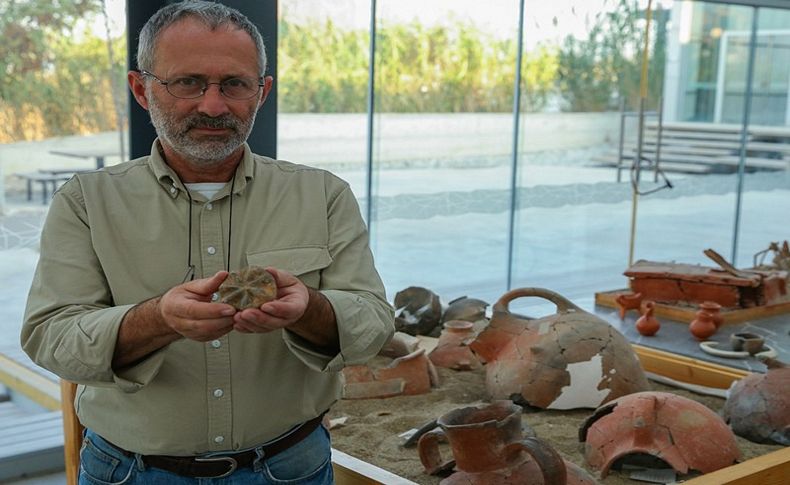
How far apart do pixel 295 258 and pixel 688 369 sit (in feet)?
8.92

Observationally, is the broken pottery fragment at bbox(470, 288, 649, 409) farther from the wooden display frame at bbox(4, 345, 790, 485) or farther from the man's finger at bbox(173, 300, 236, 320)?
the man's finger at bbox(173, 300, 236, 320)

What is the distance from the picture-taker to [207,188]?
5.90ft

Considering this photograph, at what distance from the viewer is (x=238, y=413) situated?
1738 mm

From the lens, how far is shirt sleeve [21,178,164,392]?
157cm

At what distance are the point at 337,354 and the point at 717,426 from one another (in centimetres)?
168

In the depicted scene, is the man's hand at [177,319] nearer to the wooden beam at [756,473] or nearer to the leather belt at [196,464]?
the leather belt at [196,464]

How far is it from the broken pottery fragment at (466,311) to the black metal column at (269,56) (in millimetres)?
1369

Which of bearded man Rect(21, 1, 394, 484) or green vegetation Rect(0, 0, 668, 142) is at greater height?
green vegetation Rect(0, 0, 668, 142)

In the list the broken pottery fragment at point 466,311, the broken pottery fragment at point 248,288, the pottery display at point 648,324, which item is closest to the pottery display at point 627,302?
the pottery display at point 648,324

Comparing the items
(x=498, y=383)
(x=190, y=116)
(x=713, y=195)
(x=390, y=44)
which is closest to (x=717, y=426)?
(x=498, y=383)

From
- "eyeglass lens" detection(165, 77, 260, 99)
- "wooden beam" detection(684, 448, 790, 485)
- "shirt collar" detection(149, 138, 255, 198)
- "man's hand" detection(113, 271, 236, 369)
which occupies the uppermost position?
"eyeglass lens" detection(165, 77, 260, 99)

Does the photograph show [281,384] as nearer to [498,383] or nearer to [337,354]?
[337,354]

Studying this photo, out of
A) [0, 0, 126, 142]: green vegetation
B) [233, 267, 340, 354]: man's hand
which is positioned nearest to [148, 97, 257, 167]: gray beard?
[233, 267, 340, 354]: man's hand

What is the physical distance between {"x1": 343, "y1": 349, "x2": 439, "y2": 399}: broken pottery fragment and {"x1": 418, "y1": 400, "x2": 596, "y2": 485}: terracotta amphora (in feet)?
4.16
